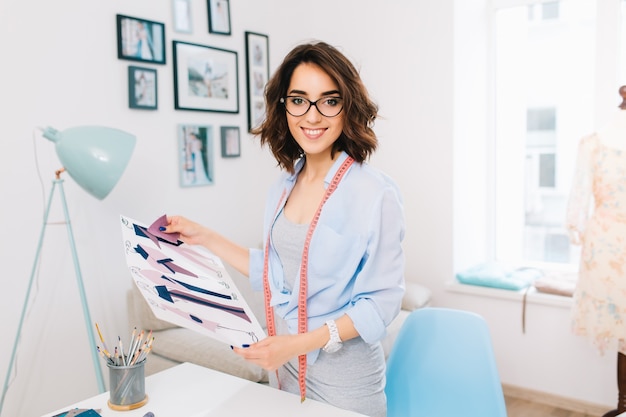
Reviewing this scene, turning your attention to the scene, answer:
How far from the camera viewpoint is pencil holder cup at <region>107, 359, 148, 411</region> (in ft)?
4.36

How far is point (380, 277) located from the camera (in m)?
1.27

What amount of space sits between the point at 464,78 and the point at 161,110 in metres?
1.79

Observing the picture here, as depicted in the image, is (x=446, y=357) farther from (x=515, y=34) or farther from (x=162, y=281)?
(x=515, y=34)

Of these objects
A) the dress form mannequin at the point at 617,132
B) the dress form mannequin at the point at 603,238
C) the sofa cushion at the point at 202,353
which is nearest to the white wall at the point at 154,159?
the sofa cushion at the point at 202,353

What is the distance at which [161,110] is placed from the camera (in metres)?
2.89

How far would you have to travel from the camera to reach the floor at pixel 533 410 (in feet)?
9.82

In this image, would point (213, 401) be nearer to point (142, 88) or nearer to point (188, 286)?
point (188, 286)

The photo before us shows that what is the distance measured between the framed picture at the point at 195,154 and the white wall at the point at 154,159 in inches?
1.8

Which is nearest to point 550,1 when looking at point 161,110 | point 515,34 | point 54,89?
point 515,34

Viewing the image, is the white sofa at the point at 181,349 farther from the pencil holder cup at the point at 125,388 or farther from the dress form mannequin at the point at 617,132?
the dress form mannequin at the point at 617,132

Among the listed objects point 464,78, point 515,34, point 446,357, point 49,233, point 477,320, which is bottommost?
point 446,357

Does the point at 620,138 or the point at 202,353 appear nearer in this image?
the point at 202,353

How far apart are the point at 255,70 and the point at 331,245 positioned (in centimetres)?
237

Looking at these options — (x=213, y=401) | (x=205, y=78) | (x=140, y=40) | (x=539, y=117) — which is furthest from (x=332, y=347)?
(x=539, y=117)
